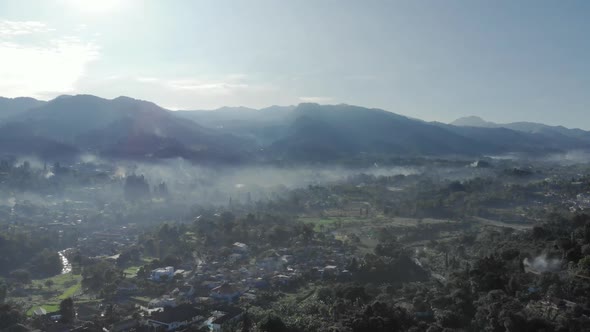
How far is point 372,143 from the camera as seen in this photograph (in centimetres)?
8525

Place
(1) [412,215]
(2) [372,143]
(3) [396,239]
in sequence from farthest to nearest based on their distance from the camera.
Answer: (2) [372,143]
(1) [412,215]
(3) [396,239]

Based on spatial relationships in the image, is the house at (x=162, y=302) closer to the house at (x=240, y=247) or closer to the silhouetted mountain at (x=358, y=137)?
the house at (x=240, y=247)

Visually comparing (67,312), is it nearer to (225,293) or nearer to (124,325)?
(124,325)

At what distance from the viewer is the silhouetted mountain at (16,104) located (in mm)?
89250

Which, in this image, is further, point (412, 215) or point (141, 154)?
point (141, 154)

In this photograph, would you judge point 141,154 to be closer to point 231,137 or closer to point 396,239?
point 231,137

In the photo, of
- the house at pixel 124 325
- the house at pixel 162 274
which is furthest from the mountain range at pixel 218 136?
the house at pixel 124 325

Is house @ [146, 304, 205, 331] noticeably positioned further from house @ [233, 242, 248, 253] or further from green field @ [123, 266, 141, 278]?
house @ [233, 242, 248, 253]

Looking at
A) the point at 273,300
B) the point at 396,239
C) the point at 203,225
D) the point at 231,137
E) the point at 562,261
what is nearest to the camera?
the point at 562,261

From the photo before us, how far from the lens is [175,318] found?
1332 cm

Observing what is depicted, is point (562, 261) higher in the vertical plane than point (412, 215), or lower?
higher

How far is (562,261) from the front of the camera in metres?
12.3

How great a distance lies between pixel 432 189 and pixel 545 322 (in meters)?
32.1

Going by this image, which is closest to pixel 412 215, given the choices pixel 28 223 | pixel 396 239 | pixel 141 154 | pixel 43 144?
pixel 396 239
